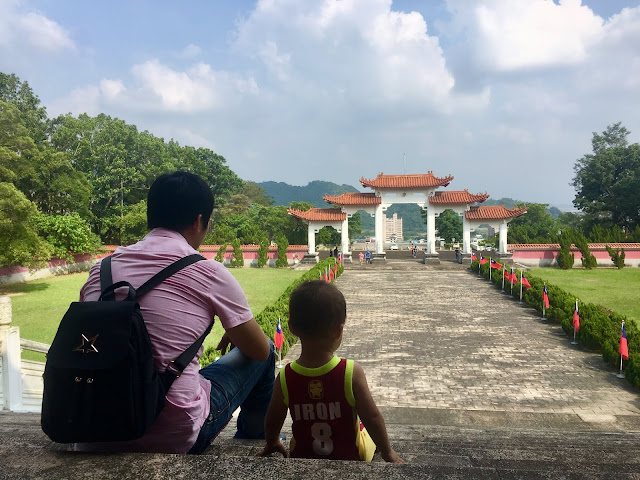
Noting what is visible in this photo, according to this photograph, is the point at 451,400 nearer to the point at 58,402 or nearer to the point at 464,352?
the point at 464,352

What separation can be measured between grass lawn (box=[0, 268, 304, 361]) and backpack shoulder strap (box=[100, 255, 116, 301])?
7.09 metres

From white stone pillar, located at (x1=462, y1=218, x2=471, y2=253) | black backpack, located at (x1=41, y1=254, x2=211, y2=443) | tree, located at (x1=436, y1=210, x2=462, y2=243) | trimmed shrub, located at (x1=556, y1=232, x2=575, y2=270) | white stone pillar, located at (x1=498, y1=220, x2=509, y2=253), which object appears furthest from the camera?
tree, located at (x1=436, y1=210, x2=462, y2=243)

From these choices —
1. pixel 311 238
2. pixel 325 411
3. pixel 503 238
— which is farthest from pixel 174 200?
pixel 503 238

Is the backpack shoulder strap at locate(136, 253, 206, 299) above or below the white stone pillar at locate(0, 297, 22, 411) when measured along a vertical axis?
above

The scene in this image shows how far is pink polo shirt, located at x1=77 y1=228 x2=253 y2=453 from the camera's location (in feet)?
5.53

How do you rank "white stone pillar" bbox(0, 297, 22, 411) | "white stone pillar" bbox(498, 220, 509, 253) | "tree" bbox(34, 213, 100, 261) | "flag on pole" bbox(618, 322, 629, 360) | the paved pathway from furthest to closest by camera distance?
"white stone pillar" bbox(498, 220, 509, 253) → "tree" bbox(34, 213, 100, 261) → "flag on pole" bbox(618, 322, 629, 360) → the paved pathway → "white stone pillar" bbox(0, 297, 22, 411)

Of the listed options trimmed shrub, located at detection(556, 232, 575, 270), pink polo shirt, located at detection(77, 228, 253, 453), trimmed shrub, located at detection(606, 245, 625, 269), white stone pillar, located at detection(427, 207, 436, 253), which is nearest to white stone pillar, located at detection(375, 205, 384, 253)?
white stone pillar, located at detection(427, 207, 436, 253)

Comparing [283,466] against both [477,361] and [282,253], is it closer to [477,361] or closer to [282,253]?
[477,361]

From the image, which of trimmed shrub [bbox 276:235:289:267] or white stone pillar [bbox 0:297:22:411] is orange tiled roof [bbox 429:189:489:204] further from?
white stone pillar [bbox 0:297:22:411]

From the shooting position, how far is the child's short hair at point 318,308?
1.90 meters

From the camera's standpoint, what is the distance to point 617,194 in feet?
97.2

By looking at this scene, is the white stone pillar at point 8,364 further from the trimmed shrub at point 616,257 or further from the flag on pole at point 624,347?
the trimmed shrub at point 616,257

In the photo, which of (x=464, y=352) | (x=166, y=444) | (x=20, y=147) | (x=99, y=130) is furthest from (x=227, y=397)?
(x=99, y=130)

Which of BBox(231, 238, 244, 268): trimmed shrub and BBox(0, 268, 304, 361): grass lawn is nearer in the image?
BBox(0, 268, 304, 361): grass lawn
